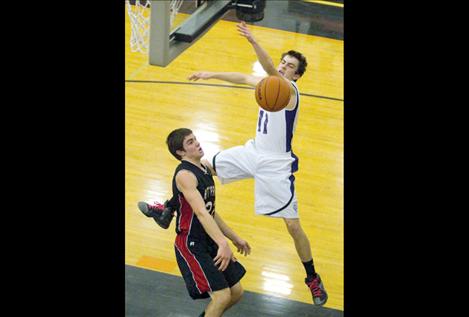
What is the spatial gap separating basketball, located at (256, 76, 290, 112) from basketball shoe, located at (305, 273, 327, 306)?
1286mm

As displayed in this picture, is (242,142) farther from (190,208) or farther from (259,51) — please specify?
(190,208)

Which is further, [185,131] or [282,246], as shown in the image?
[282,246]

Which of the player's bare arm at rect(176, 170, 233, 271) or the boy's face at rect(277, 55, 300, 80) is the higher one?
the boy's face at rect(277, 55, 300, 80)

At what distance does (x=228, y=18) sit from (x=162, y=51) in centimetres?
392

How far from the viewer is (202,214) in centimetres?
494

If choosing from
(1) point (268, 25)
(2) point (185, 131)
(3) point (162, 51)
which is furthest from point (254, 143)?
(1) point (268, 25)

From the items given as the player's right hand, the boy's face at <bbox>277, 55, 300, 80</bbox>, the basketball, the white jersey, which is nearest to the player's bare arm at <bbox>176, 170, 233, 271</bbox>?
the player's right hand

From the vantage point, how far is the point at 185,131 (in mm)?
5160

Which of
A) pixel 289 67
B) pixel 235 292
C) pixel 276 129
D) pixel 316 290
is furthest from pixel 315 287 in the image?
pixel 289 67

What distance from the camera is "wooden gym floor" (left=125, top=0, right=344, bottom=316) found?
6316 mm

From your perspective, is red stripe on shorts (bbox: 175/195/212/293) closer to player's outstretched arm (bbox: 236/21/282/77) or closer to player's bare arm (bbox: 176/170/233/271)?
player's bare arm (bbox: 176/170/233/271)

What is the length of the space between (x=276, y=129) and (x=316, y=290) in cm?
114

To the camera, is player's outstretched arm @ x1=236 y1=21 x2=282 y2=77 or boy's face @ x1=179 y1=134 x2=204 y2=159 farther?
player's outstretched arm @ x1=236 y1=21 x2=282 y2=77
